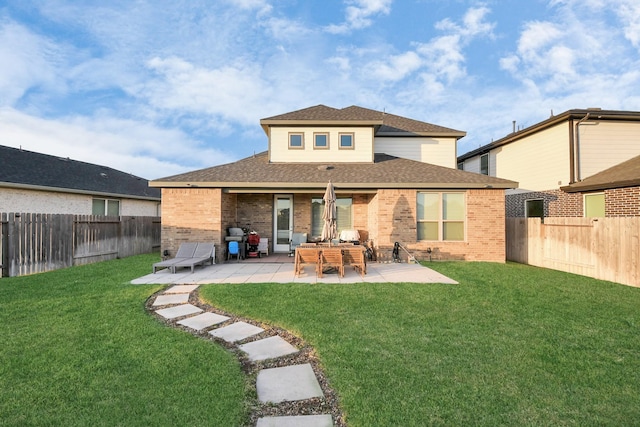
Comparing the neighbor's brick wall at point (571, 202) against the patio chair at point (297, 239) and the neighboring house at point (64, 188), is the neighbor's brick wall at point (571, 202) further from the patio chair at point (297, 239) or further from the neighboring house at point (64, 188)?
the neighboring house at point (64, 188)

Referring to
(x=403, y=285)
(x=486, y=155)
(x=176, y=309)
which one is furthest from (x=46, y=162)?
(x=486, y=155)

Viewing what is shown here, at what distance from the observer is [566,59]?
46.2 feet

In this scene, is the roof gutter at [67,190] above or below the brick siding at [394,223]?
above

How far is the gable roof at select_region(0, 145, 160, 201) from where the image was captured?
12.7m

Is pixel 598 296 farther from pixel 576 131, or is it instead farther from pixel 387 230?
pixel 576 131

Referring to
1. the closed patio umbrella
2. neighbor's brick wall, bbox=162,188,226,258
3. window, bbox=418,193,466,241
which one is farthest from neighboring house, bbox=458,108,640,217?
neighbor's brick wall, bbox=162,188,226,258

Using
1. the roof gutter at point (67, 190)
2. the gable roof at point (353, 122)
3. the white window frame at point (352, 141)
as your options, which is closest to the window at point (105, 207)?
the roof gutter at point (67, 190)

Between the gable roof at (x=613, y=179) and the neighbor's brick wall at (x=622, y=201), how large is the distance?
8.8 inches

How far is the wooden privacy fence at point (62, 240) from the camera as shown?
342 inches

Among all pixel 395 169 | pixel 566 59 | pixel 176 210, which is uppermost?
pixel 566 59

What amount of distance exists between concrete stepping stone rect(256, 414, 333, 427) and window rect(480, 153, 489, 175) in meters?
17.5

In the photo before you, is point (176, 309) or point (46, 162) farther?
point (46, 162)

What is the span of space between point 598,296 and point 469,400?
600 centimetres

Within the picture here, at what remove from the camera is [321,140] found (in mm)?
13031
